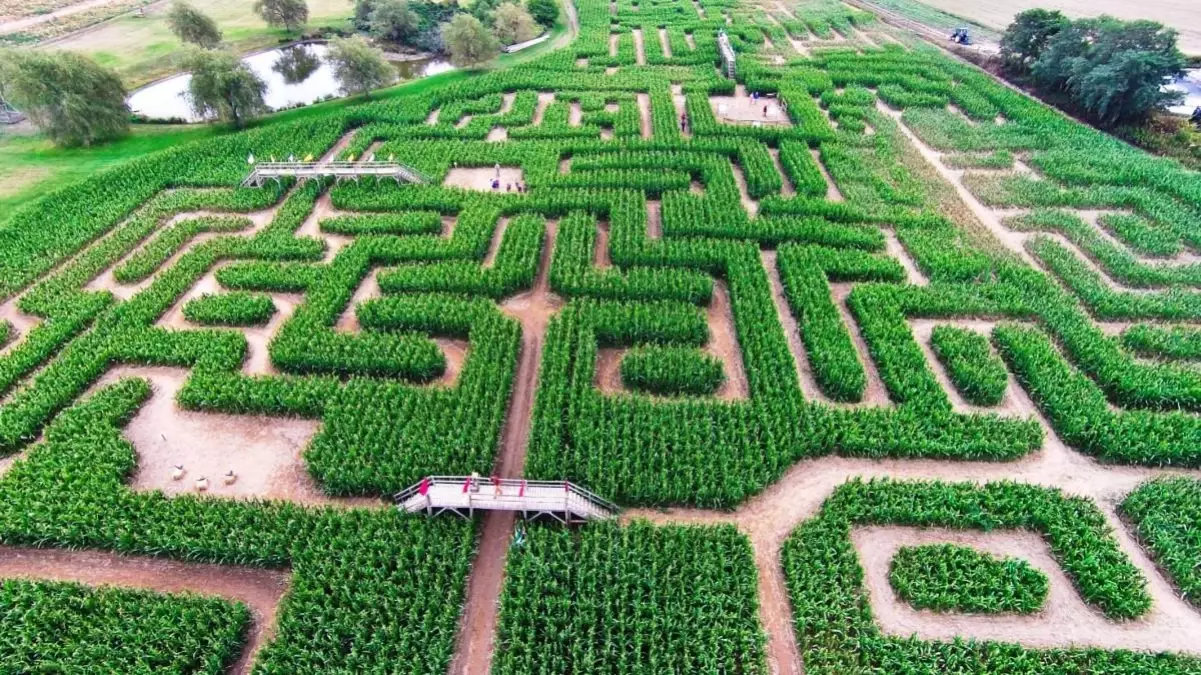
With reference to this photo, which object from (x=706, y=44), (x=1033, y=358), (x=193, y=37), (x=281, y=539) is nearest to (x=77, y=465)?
(x=281, y=539)

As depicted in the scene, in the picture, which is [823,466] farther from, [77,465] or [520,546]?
[77,465]

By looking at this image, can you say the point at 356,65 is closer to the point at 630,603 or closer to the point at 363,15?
the point at 363,15

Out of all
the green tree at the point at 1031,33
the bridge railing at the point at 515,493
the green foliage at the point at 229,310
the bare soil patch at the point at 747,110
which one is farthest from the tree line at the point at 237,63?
the green tree at the point at 1031,33

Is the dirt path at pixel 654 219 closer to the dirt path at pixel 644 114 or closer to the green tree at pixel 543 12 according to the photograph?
the dirt path at pixel 644 114

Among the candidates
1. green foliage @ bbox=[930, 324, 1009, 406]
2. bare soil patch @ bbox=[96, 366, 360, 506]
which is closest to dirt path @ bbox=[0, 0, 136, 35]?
bare soil patch @ bbox=[96, 366, 360, 506]

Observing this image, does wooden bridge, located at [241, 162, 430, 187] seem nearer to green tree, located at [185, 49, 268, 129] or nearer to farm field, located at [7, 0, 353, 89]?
green tree, located at [185, 49, 268, 129]

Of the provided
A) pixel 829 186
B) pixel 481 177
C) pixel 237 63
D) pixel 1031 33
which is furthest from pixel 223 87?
pixel 1031 33
